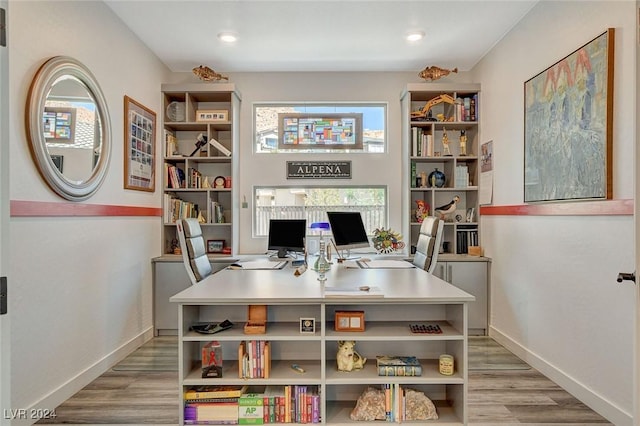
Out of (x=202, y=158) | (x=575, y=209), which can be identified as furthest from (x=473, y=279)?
(x=202, y=158)

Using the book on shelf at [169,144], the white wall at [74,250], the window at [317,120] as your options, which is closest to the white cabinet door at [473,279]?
the window at [317,120]

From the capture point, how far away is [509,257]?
11.3 ft

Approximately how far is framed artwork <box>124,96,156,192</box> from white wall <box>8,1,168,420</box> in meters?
0.08

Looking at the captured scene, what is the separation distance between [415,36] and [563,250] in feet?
7.27

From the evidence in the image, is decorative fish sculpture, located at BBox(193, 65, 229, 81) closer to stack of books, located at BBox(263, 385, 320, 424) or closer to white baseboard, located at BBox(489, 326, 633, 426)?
stack of books, located at BBox(263, 385, 320, 424)

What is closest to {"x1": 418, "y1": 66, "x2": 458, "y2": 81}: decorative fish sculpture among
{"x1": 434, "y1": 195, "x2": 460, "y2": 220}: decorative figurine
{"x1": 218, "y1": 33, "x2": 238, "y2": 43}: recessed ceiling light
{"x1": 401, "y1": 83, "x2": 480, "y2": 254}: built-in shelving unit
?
{"x1": 401, "y1": 83, "x2": 480, "y2": 254}: built-in shelving unit

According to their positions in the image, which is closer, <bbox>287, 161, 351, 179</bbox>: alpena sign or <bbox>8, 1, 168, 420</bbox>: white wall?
<bbox>8, 1, 168, 420</bbox>: white wall

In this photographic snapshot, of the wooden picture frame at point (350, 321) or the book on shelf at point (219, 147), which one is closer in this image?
the wooden picture frame at point (350, 321)

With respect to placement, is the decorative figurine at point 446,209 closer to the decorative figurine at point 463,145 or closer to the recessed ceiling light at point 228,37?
the decorative figurine at point 463,145

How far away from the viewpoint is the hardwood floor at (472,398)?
2271mm

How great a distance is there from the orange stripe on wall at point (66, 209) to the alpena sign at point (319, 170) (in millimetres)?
1655

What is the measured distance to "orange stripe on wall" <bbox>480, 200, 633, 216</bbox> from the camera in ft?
6.93

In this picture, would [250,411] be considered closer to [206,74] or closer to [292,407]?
[292,407]

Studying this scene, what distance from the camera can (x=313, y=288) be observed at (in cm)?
215
